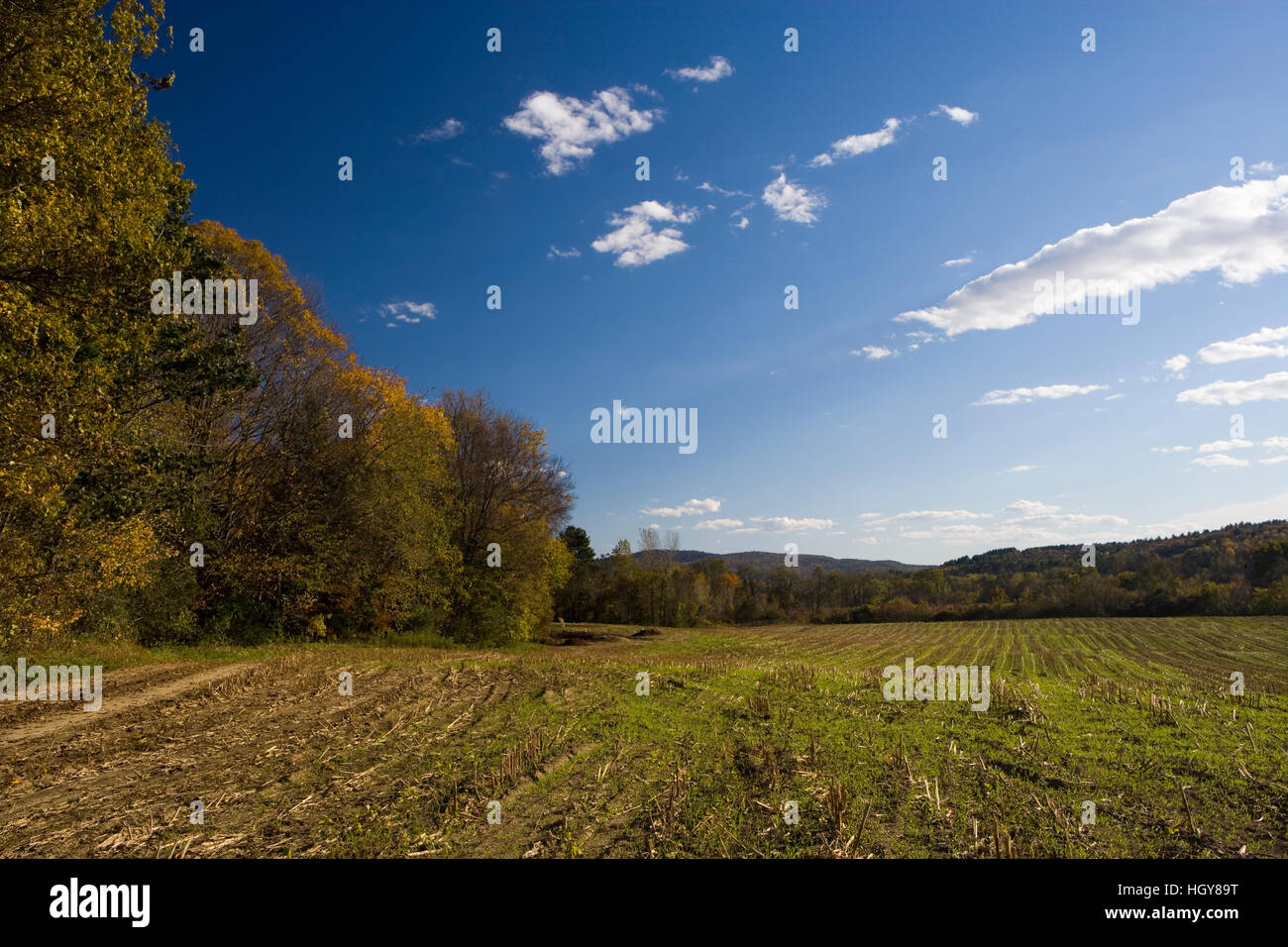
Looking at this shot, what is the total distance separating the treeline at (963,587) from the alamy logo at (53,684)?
2088 inches

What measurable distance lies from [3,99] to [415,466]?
23363 mm

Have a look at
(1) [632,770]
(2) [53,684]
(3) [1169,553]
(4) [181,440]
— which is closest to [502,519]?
(4) [181,440]

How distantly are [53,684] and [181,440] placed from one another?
34.1 feet

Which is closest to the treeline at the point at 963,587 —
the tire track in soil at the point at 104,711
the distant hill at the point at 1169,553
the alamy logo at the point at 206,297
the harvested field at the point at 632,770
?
the distant hill at the point at 1169,553

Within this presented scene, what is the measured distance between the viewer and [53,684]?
14875 millimetres

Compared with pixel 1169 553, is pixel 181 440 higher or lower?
higher

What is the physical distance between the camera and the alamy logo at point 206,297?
626 inches

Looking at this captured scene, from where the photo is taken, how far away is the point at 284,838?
6730 millimetres
